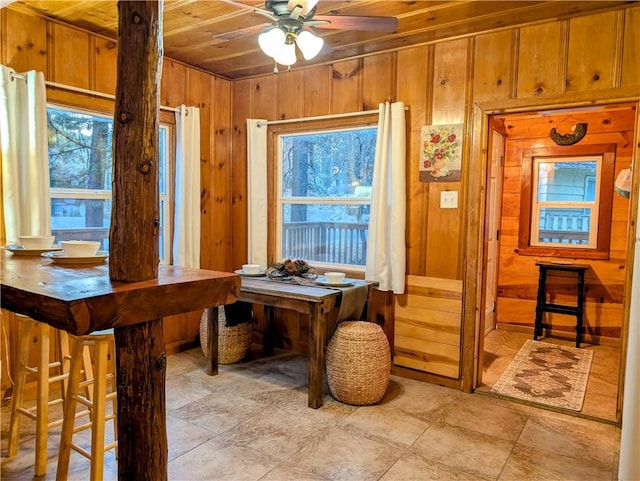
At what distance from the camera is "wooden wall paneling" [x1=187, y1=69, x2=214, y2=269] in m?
4.03

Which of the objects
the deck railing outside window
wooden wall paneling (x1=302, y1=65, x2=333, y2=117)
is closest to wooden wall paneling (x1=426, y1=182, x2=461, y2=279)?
the deck railing outside window

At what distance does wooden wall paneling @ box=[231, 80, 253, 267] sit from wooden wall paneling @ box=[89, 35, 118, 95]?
1.21 meters

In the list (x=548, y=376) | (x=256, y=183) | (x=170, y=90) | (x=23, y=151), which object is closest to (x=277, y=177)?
(x=256, y=183)

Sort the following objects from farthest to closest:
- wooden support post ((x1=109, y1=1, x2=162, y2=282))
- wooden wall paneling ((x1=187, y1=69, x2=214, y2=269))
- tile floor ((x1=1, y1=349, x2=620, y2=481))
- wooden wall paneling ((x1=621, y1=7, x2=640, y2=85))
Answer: wooden wall paneling ((x1=187, y1=69, x2=214, y2=269)) → wooden wall paneling ((x1=621, y1=7, x2=640, y2=85)) → tile floor ((x1=1, y1=349, x2=620, y2=481)) → wooden support post ((x1=109, y1=1, x2=162, y2=282))

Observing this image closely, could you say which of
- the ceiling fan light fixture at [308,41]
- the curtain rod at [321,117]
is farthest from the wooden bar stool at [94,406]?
the curtain rod at [321,117]

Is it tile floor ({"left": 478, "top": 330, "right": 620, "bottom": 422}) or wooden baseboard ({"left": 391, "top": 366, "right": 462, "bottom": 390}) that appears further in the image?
wooden baseboard ({"left": 391, "top": 366, "right": 462, "bottom": 390})

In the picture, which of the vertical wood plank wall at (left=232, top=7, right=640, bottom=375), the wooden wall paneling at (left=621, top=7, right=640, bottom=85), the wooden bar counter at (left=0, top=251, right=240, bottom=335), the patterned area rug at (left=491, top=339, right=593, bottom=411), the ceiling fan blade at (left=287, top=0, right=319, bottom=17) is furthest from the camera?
the patterned area rug at (left=491, top=339, right=593, bottom=411)

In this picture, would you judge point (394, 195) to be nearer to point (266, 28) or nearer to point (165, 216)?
point (266, 28)

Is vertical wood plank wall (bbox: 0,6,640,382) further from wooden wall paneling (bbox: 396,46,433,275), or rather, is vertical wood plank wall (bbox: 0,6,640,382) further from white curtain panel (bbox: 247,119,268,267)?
white curtain panel (bbox: 247,119,268,267)

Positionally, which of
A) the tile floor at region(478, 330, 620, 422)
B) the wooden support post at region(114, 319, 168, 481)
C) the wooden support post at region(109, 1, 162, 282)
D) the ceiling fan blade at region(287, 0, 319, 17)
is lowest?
the tile floor at region(478, 330, 620, 422)

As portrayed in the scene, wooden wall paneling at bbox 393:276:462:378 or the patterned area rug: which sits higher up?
wooden wall paneling at bbox 393:276:462:378

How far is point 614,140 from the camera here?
4.38 metres

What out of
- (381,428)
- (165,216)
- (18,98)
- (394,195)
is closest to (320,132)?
(394,195)

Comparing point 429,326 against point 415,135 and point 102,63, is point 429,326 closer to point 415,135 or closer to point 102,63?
point 415,135
